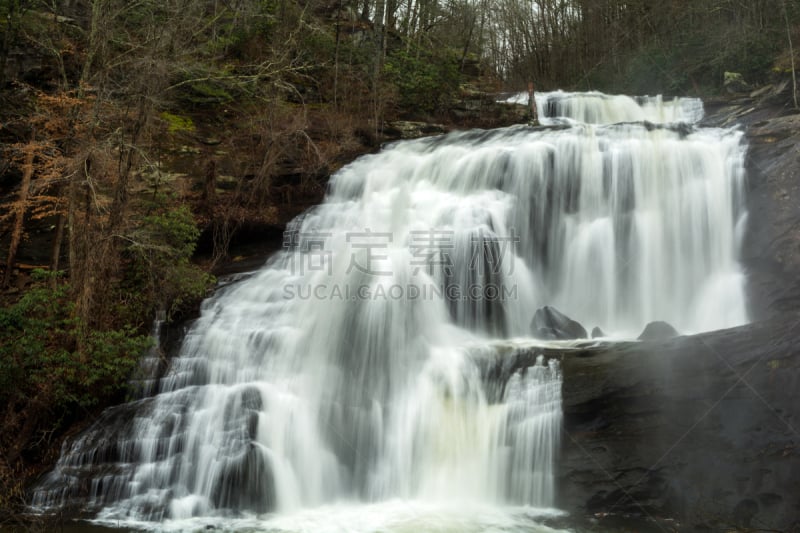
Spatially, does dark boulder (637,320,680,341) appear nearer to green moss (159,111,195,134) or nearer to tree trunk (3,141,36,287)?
tree trunk (3,141,36,287)

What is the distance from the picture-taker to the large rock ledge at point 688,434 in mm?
6621

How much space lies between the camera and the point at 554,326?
998 centimetres

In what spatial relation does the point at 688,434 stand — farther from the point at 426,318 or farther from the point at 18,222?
the point at 18,222

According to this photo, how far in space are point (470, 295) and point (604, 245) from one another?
2.88 metres

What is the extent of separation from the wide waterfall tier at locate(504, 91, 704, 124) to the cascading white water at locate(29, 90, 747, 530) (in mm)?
3704

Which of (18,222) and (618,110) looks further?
(618,110)

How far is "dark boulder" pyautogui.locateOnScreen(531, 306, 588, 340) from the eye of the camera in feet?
32.4

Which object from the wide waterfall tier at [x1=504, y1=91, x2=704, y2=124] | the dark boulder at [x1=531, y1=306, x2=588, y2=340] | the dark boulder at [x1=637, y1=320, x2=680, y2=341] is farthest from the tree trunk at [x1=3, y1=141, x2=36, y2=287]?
the wide waterfall tier at [x1=504, y1=91, x2=704, y2=124]

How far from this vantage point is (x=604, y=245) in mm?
11727

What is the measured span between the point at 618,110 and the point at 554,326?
416 inches

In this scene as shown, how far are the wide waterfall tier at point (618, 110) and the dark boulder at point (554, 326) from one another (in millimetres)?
9383

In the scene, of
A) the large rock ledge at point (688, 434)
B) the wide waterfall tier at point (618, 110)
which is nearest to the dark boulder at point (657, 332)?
the large rock ledge at point (688, 434)

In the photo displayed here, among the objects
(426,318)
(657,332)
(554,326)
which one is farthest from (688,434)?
(426,318)

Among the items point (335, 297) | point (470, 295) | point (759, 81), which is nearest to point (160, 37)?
point (335, 297)
